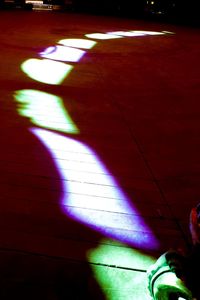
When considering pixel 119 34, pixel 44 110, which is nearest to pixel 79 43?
pixel 119 34

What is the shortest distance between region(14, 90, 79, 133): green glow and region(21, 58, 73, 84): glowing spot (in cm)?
51

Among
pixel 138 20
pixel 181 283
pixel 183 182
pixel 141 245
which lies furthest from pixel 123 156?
pixel 138 20

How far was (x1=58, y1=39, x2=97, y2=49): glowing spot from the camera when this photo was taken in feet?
17.9

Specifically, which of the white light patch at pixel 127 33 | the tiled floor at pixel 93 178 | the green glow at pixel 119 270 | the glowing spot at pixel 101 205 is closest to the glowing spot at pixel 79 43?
the white light patch at pixel 127 33

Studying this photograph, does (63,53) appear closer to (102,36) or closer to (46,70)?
(46,70)

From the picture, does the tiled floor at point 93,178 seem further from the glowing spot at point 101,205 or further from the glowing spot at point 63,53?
the glowing spot at point 63,53

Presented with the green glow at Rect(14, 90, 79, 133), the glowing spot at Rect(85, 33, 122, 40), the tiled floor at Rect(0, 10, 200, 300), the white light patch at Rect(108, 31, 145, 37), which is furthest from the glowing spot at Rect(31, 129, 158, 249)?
the white light patch at Rect(108, 31, 145, 37)

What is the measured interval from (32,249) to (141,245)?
0.43 metres

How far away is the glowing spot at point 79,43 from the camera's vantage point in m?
5.47

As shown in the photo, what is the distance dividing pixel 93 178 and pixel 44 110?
112 cm

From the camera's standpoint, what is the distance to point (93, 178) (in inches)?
69.1

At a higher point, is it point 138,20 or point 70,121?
point 138,20

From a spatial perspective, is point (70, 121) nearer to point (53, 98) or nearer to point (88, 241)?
point (53, 98)

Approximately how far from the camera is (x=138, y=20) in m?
9.41
